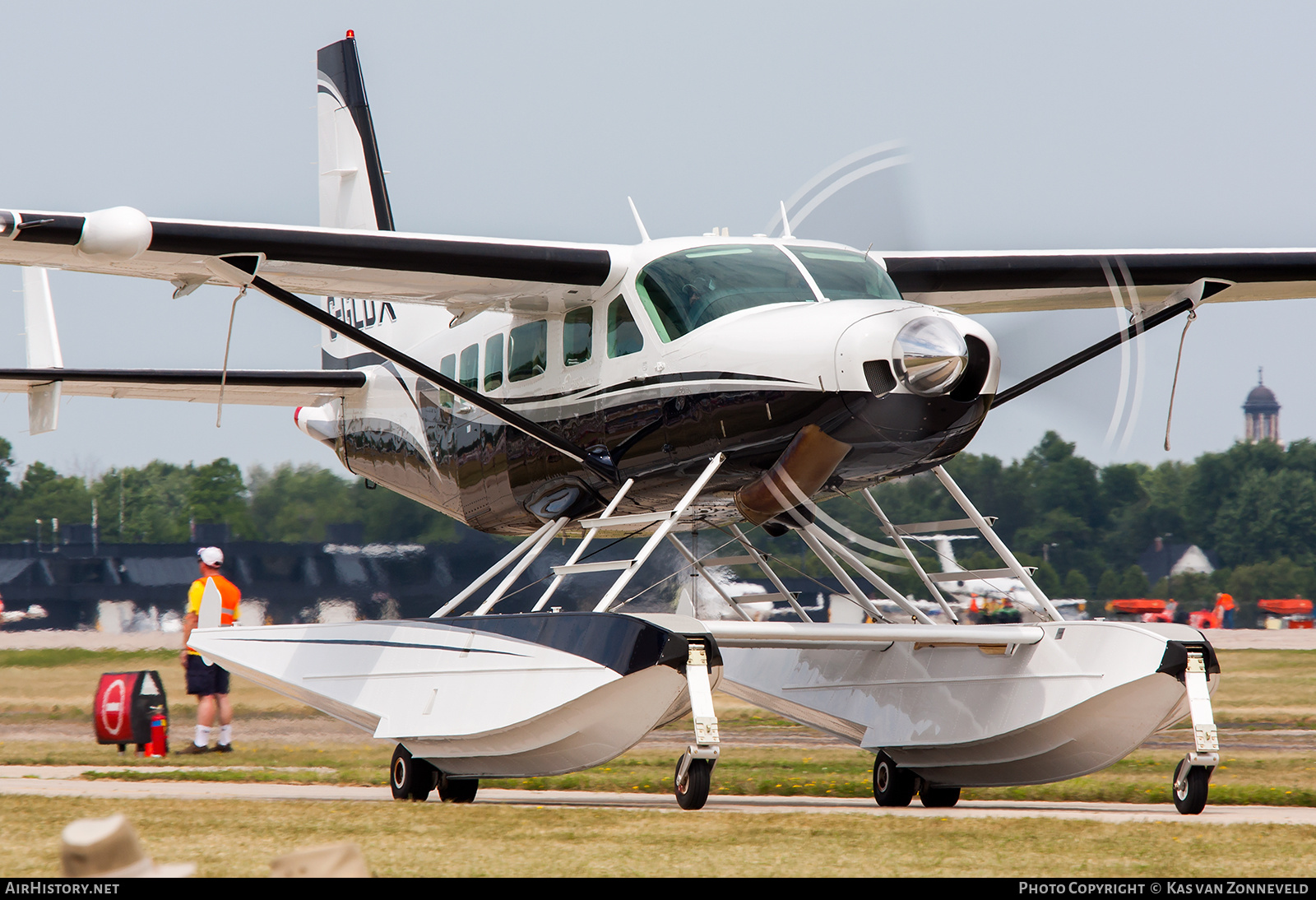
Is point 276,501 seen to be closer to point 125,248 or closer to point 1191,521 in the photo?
point 125,248

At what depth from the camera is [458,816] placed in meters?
7.77

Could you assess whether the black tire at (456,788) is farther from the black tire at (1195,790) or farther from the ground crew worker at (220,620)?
the black tire at (1195,790)

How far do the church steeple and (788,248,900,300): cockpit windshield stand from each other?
409ft

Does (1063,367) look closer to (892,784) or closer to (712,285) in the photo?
(712,285)

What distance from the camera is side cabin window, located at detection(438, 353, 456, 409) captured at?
1154 centimetres

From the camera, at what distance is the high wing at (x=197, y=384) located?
38.9ft

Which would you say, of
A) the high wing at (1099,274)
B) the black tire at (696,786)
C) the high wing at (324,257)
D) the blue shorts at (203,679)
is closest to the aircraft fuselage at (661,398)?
the high wing at (324,257)

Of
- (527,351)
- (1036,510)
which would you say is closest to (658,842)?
(527,351)

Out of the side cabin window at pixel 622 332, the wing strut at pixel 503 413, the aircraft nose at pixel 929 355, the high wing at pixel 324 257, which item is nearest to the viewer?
the aircraft nose at pixel 929 355

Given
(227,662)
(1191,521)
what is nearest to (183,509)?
(227,662)

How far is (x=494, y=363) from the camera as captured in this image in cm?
1089

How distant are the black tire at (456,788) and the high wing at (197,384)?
4.31 m

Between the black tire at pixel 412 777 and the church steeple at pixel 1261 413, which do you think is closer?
the black tire at pixel 412 777

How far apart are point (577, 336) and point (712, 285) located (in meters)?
1.33
